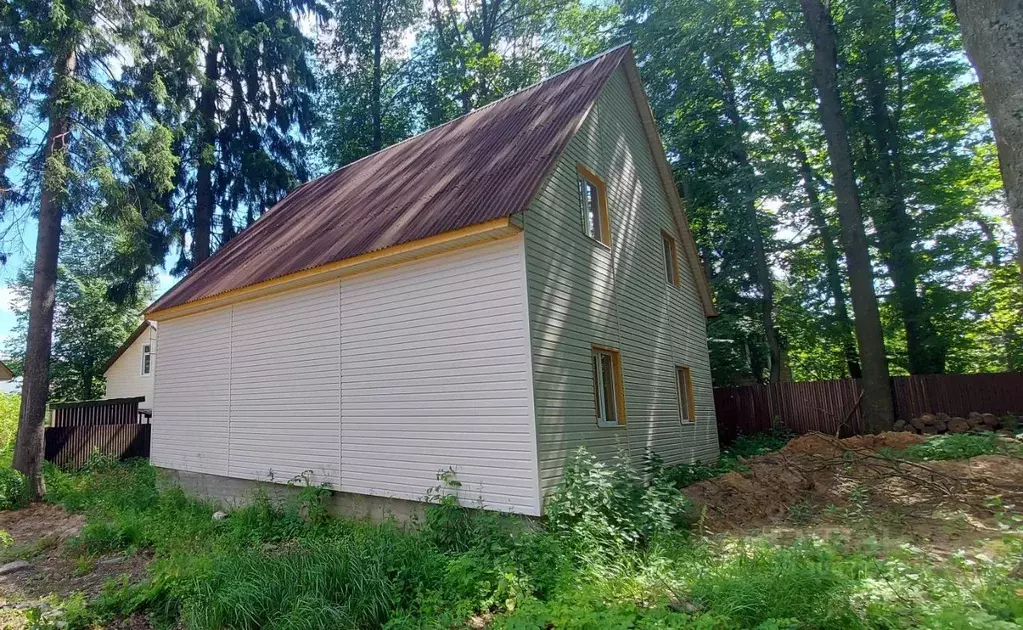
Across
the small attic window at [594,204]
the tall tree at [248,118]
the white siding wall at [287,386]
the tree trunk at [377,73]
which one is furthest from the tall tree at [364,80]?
the small attic window at [594,204]

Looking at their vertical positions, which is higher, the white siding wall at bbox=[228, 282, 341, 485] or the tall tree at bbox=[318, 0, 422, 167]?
the tall tree at bbox=[318, 0, 422, 167]

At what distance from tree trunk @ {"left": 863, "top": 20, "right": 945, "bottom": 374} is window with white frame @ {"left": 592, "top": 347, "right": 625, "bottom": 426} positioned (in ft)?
44.7

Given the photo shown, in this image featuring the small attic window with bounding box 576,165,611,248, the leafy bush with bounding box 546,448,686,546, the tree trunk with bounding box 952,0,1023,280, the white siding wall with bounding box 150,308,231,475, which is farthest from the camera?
the white siding wall with bounding box 150,308,231,475

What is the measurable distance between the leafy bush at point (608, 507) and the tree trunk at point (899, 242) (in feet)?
47.3

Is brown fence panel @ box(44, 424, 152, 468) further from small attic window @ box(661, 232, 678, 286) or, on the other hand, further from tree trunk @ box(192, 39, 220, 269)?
small attic window @ box(661, 232, 678, 286)

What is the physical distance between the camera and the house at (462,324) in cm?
712

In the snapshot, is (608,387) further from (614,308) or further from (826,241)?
(826,241)

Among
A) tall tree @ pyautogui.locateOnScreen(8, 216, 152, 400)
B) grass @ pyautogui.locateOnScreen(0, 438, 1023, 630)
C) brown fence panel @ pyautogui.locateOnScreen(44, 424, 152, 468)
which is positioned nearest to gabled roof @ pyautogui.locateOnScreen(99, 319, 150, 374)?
tall tree @ pyautogui.locateOnScreen(8, 216, 152, 400)

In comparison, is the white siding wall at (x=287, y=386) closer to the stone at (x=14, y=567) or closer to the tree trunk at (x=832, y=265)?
the stone at (x=14, y=567)

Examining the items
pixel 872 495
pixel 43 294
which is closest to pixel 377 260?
pixel 872 495

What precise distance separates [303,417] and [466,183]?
15.3 ft

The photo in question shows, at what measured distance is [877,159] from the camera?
1905 centimetres

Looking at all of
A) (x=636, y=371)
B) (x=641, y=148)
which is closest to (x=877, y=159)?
(x=641, y=148)

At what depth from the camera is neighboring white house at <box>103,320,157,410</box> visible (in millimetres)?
25141
